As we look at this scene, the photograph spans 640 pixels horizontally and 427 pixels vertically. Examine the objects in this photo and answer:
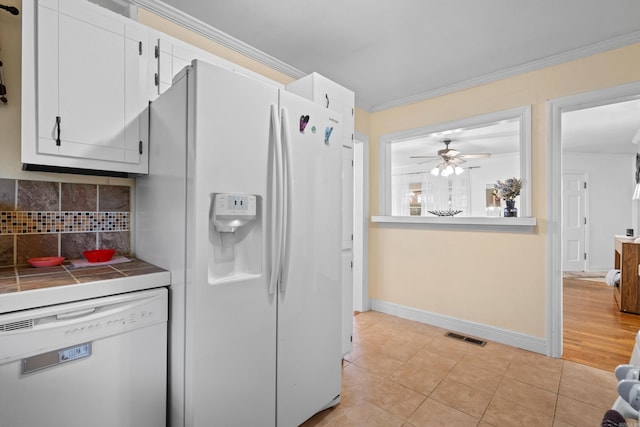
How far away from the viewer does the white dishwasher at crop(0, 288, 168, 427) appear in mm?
1081

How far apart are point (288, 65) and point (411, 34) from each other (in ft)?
3.62

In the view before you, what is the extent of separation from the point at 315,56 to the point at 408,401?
2734 millimetres

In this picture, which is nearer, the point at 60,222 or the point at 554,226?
the point at 60,222

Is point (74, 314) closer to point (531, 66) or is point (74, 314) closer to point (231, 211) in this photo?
point (231, 211)

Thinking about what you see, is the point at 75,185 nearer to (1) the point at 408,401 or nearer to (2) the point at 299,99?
(2) the point at 299,99

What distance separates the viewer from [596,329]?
321cm

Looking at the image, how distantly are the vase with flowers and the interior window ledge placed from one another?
0.12 metres

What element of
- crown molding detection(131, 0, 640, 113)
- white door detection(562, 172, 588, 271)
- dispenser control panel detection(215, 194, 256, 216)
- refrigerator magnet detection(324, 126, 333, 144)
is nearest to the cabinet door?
crown molding detection(131, 0, 640, 113)

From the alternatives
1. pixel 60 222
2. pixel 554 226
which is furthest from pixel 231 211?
pixel 554 226

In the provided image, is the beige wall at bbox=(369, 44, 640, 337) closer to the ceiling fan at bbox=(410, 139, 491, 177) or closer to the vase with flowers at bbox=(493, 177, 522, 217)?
the vase with flowers at bbox=(493, 177, 522, 217)

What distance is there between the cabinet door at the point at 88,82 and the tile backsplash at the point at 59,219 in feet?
1.30

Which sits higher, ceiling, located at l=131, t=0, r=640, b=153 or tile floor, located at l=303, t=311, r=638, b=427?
ceiling, located at l=131, t=0, r=640, b=153

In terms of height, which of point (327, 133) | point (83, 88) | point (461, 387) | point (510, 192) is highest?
point (83, 88)

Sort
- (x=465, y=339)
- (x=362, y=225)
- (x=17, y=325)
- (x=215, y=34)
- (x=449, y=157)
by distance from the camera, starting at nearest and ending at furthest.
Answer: (x=17, y=325) < (x=215, y=34) < (x=465, y=339) < (x=362, y=225) < (x=449, y=157)
